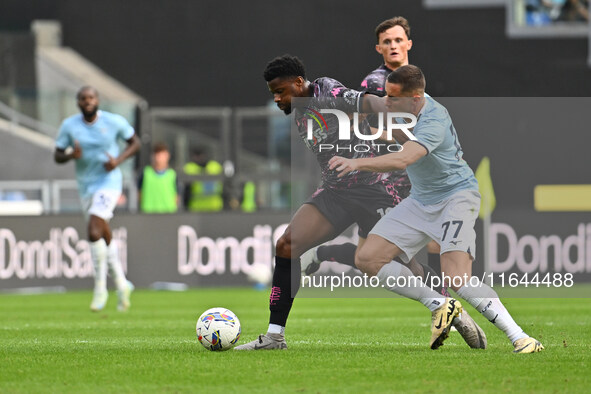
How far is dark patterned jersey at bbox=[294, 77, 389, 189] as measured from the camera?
7.45 metres

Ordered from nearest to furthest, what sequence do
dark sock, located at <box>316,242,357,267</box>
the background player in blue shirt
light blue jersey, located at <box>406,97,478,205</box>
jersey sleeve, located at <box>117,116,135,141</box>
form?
light blue jersey, located at <box>406,97,478,205</box> < the background player in blue shirt < dark sock, located at <box>316,242,357,267</box> < jersey sleeve, located at <box>117,116,135,141</box>

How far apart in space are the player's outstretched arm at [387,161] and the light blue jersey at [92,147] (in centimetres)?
557

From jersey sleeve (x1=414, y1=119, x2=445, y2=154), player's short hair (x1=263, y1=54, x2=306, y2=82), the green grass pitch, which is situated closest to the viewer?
the green grass pitch

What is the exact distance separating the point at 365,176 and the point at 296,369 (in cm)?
186

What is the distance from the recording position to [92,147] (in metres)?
12.2

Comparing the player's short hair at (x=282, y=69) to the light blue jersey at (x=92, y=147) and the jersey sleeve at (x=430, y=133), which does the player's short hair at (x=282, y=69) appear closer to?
the jersey sleeve at (x=430, y=133)

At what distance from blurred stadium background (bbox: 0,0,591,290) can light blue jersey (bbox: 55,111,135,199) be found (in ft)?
6.84

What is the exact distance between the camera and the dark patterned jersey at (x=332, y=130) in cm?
745

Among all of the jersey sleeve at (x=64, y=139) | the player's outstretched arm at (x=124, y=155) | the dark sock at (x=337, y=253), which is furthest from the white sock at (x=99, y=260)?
the dark sock at (x=337, y=253)

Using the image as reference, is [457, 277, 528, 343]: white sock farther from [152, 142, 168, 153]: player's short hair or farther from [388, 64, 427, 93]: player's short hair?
[152, 142, 168, 153]: player's short hair

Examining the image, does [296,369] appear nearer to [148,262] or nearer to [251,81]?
[148,262]

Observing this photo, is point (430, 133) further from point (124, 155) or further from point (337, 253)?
point (124, 155)

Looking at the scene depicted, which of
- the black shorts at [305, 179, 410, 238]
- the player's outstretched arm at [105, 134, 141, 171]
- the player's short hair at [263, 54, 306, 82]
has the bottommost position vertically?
the black shorts at [305, 179, 410, 238]

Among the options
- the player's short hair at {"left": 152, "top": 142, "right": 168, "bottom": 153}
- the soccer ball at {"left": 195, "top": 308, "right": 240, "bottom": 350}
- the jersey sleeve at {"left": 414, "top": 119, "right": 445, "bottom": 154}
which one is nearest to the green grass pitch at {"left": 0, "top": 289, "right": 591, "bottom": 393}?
the soccer ball at {"left": 195, "top": 308, "right": 240, "bottom": 350}
